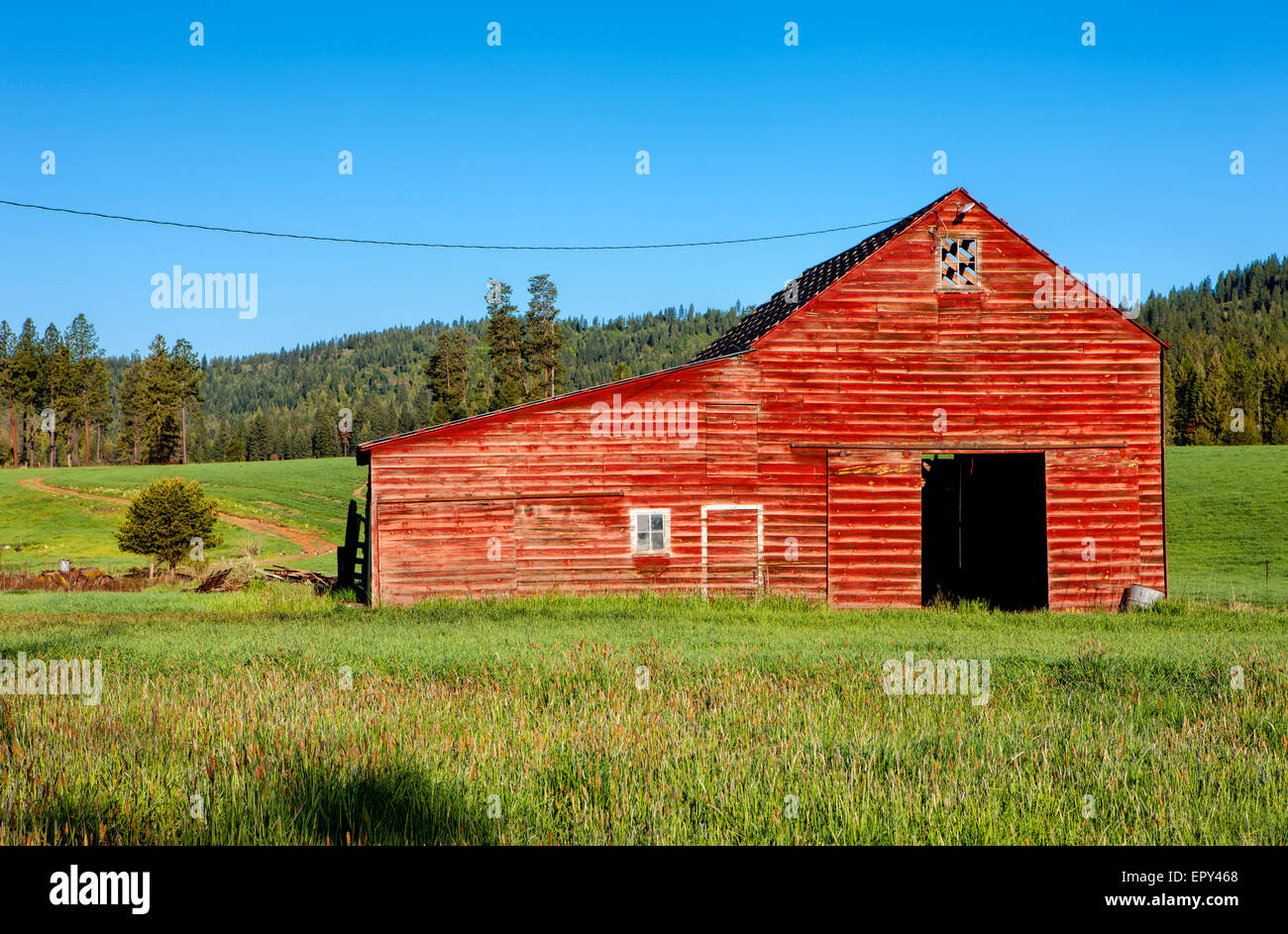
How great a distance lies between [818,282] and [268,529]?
44.0 meters

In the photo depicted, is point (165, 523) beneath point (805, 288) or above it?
beneath

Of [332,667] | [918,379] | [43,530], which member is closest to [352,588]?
[332,667]

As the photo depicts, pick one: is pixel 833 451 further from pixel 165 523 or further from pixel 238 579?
pixel 165 523

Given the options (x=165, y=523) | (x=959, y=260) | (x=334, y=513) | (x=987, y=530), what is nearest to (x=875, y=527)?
(x=987, y=530)

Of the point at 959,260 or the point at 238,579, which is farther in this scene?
the point at 238,579

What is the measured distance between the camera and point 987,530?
26.3 metres

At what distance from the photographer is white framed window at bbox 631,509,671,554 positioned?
Answer: 2122 centimetres

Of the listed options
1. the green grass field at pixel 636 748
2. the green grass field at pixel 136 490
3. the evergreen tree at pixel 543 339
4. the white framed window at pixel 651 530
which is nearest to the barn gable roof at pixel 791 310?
the white framed window at pixel 651 530

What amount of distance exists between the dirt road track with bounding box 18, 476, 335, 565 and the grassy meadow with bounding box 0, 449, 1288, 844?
33050 millimetres

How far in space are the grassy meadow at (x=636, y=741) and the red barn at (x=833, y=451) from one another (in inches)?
202

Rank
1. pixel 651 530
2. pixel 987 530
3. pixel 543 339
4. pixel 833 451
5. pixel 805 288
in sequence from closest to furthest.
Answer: pixel 651 530
pixel 833 451
pixel 805 288
pixel 987 530
pixel 543 339

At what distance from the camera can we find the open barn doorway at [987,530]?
2267 cm

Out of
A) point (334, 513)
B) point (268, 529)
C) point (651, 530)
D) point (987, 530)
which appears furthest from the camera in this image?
point (334, 513)

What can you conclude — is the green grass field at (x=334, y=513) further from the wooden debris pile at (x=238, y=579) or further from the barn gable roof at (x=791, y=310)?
the barn gable roof at (x=791, y=310)
